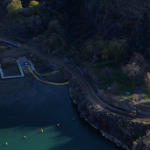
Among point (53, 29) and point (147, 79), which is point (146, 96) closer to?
point (147, 79)

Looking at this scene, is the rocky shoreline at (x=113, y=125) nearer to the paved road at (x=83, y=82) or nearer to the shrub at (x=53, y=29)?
the paved road at (x=83, y=82)

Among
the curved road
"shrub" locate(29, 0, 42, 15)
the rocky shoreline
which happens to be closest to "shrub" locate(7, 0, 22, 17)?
"shrub" locate(29, 0, 42, 15)

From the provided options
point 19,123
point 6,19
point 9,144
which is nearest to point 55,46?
point 6,19

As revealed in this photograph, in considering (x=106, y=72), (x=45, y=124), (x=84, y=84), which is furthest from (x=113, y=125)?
(x=84, y=84)

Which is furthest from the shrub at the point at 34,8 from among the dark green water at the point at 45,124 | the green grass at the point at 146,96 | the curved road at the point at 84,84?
the green grass at the point at 146,96

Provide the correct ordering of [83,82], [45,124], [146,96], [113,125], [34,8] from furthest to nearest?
[34,8]
[83,82]
[146,96]
[45,124]
[113,125]

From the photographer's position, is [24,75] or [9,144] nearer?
[9,144]

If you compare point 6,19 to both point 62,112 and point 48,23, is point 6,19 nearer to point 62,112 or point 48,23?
point 48,23
